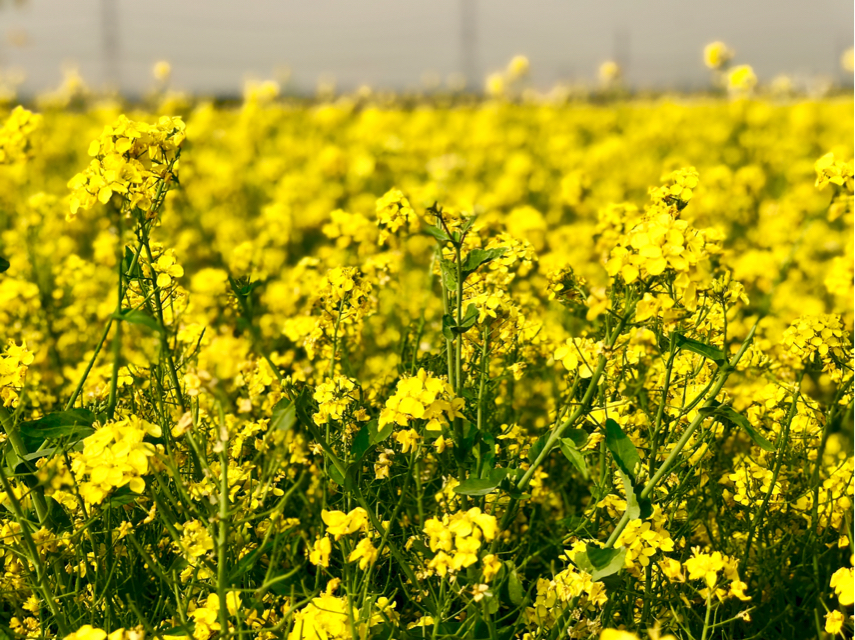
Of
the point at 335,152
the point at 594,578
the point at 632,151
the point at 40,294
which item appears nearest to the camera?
the point at 594,578

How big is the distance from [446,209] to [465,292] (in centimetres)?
21

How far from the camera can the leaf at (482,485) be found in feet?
4.65

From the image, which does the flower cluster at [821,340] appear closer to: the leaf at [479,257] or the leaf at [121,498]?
the leaf at [479,257]

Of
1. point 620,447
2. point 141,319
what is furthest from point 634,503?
point 141,319

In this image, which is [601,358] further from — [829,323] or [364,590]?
[829,323]

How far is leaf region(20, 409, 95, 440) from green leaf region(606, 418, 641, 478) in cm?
99

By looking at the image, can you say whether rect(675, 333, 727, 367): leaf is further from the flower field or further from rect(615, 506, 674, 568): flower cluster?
rect(615, 506, 674, 568): flower cluster

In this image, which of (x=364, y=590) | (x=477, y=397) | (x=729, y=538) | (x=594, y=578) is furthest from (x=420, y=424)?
(x=729, y=538)

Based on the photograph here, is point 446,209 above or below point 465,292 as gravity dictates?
above

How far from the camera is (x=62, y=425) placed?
1.53 metres

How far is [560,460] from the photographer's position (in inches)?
95.1

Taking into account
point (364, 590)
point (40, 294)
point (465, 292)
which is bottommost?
point (364, 590)

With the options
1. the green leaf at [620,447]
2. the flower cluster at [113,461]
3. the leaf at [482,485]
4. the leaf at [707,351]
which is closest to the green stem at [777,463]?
the leaf at [707,351]

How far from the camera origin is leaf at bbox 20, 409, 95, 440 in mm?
1503
